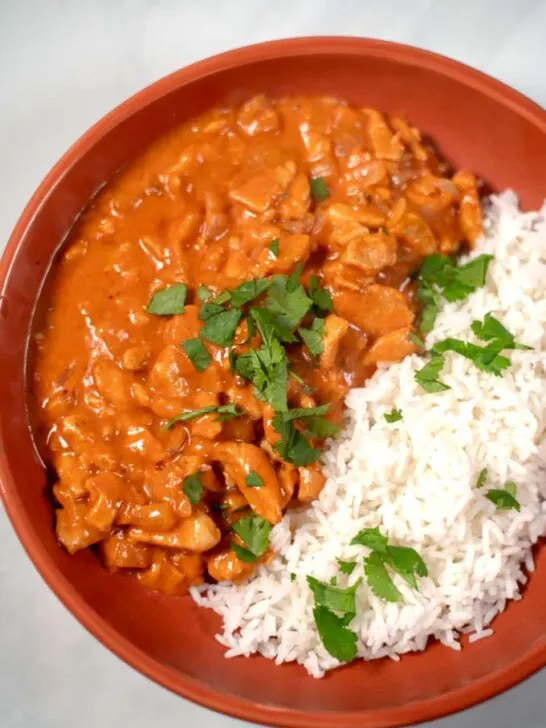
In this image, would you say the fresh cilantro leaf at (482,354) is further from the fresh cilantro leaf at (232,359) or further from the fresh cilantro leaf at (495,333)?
the fresh cilantro leaf at (232,359)

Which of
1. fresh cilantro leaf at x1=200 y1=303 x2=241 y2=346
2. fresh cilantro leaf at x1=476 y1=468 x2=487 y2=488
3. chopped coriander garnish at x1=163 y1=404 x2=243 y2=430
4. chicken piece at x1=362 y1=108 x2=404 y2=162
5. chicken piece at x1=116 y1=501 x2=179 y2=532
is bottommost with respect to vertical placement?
chicken piece at x1=116 y1=501 x2=179 y2=532

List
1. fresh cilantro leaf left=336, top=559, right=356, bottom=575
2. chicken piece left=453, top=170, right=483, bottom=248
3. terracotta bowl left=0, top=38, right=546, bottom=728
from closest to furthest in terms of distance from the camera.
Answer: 1. terracotta bowl left=0, top=38, right=546, bottom=728
2. fresh cilantro leaf left=336, top=559, right=356, bottom=575
3. chicken piece left=453, top=170, right=483, bottom=248

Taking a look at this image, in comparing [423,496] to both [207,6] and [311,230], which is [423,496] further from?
[207,6]

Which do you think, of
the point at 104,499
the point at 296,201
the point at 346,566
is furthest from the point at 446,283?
the point at 104,499

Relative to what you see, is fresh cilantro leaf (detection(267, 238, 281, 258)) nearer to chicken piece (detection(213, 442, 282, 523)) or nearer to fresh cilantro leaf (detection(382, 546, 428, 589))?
chicken piece (detection(213, 442, 282, 523))

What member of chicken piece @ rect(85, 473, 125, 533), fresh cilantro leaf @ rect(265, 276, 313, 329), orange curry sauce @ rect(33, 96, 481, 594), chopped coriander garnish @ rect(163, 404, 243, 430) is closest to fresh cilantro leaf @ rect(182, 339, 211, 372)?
orange curry sauce @ rect(33, 96, 481, 594)

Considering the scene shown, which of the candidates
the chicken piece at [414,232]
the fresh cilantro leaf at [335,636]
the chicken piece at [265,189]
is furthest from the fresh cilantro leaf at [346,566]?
the chicken piece at [265,189]
